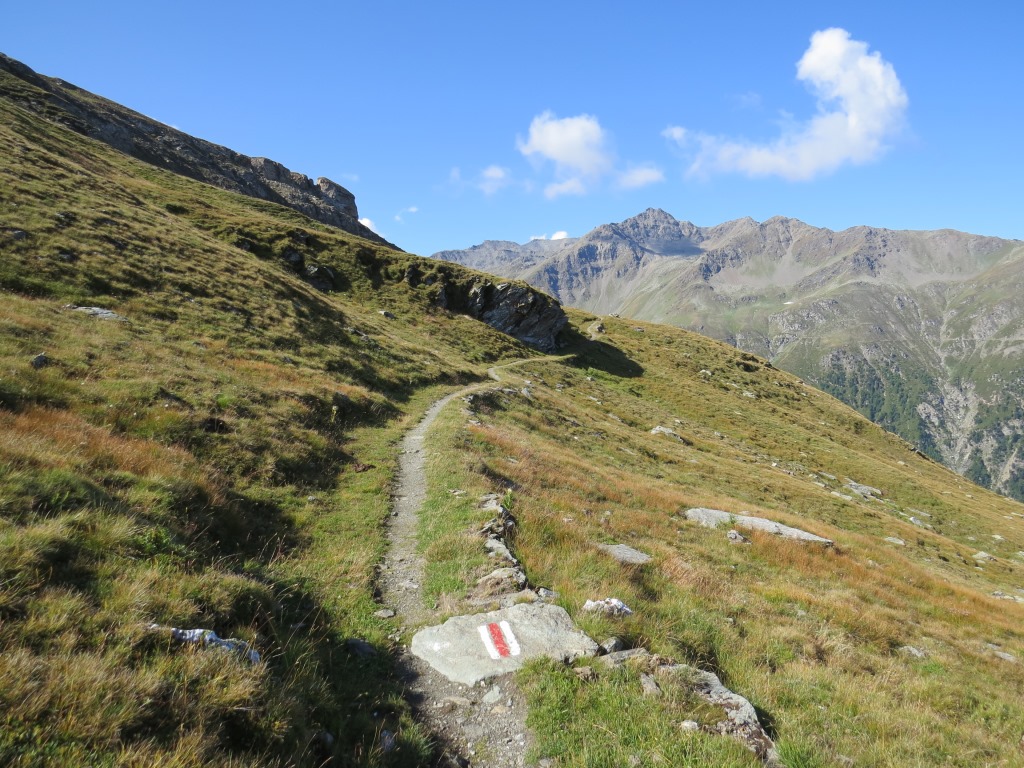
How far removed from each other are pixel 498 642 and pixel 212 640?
13.6ft

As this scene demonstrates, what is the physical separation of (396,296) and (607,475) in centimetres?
5036

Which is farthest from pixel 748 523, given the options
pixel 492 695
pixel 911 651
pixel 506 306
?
pixel 506 306

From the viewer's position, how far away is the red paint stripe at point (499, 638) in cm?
731

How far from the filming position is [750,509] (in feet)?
79.3

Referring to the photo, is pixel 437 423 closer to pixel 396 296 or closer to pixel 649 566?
pixel 649 566

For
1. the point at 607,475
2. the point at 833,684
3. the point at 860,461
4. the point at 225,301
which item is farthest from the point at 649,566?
the point at 860,461

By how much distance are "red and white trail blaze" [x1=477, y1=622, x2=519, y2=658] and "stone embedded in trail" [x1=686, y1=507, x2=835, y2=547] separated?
1418 cm

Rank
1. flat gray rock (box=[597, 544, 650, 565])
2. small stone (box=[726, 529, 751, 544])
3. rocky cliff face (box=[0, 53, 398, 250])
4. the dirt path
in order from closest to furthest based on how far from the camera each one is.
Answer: the dirt path
flat gray rock (box=[597, 544, 650, 565])
small stone (box=[726, 529, 751, 544])
rocky cliff face (box=[0, 53, 398, 250])

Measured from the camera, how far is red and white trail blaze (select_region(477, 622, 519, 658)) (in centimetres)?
731

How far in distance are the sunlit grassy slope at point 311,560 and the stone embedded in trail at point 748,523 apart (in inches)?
36.2

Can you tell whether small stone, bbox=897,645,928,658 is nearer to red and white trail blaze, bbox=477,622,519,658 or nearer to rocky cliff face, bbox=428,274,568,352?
red and white trail blaze, bbox=477,622,519,658

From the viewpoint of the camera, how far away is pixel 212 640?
5.26m

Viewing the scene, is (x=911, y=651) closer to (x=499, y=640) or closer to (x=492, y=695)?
(x=499, y=640)

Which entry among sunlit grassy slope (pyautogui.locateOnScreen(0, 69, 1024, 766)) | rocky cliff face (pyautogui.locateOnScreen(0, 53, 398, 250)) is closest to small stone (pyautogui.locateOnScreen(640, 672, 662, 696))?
sunlit grassy slope (pyautogui.locateOnScreen(0, 69, 1024, 766))
